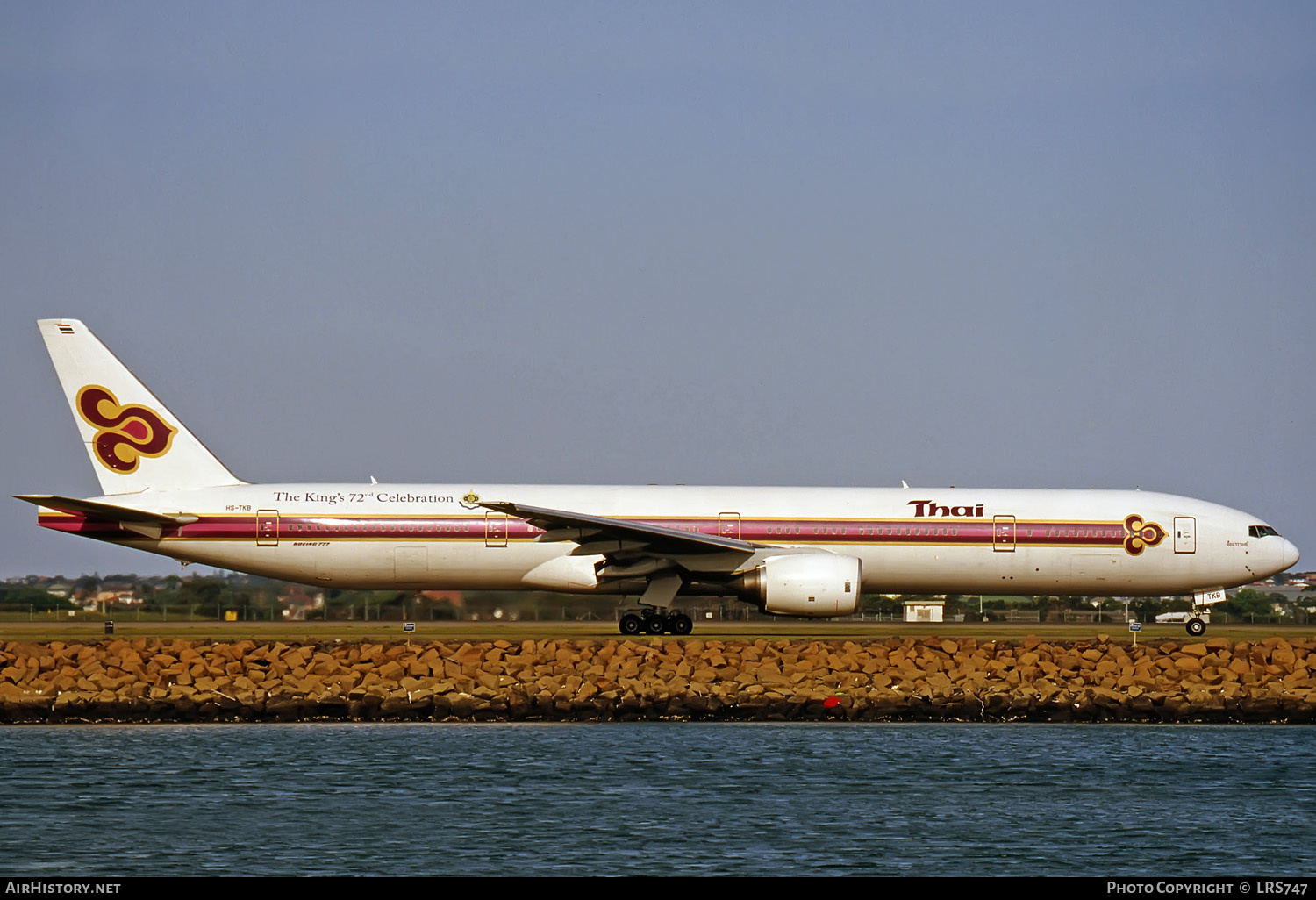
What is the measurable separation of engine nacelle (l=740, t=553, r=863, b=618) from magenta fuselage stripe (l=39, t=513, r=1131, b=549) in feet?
5.58

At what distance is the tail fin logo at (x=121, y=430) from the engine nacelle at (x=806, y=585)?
→ 12753 mm

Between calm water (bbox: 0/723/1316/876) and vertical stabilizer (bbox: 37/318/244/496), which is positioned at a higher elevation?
vertical stabilizer (bbox: 37/318/244/496)

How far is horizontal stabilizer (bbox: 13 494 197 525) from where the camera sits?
101ft

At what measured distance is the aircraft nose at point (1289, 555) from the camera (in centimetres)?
3431

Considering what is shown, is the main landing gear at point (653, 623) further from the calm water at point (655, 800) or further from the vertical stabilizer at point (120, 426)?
the vertical stabilizer at point (120, 426)

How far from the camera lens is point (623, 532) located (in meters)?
30.3

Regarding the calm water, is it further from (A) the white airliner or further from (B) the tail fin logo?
(B) the tail fin logo

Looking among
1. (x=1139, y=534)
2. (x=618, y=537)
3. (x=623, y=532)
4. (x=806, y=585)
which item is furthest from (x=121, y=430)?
(x=1139, y=534)

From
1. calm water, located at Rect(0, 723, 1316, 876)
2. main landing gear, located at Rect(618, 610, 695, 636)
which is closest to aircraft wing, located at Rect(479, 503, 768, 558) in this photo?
main landing gear, located at Rect(618, 610, 695, 636)

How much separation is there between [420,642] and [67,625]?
15.1 meters

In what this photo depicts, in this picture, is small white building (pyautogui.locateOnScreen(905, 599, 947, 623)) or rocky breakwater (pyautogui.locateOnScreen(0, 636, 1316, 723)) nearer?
rocky breakwater (pyautogui.locateOnScreen(0, 636, 1316, 723))

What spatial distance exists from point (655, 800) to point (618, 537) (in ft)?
38.7

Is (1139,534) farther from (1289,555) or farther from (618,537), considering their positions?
(618,537)
